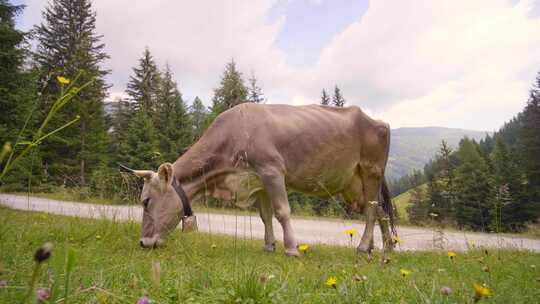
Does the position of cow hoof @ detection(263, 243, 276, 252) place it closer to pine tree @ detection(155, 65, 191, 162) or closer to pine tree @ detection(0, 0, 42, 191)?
pine tree @ detection(0, 0, 42, 191)

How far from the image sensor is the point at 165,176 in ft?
16.1

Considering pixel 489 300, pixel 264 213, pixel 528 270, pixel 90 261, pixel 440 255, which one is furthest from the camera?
pixel 264 213

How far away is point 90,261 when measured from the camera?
10.2 ft

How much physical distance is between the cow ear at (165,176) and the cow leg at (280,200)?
52.5 inches

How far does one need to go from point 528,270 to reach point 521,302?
2.12 m

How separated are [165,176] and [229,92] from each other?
2191 cm

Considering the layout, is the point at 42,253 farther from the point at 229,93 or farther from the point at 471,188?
the point at 471,188

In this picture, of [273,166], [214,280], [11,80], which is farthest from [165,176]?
[11,80]

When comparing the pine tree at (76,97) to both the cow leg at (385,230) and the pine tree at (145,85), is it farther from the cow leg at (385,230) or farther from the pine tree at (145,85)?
the cow leg at (385,230)

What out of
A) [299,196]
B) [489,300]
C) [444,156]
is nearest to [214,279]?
[489,300]

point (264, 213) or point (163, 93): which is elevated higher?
point (163, 93)

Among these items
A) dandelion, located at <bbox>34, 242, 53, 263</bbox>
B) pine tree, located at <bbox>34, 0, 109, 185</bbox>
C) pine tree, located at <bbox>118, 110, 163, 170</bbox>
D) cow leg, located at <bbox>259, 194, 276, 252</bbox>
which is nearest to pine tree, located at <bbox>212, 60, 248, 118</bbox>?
pine tree, located at <bbox>118, 110, 163, 170</bbox>

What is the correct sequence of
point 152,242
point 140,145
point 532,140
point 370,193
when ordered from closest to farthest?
point 152,242 → point 370,193 → point 140,145 → point 532,140

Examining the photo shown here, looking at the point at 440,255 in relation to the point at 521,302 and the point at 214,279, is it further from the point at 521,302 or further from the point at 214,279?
the point at 214,279
